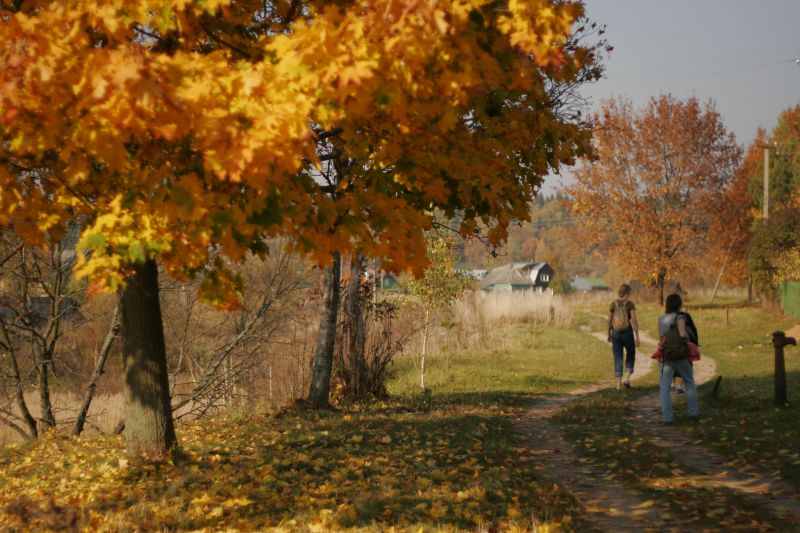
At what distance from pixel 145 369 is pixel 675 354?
21.3 feet

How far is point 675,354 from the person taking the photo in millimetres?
9641

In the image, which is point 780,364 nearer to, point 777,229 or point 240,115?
point 240,115

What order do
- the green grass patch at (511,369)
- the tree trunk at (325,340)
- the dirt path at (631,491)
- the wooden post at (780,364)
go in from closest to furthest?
the dirt path at (631,491) < the wooden post at (780,364) < the tree trunk at (325,340) < the green grass patch at (511,369)

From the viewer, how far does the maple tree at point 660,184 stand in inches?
1473

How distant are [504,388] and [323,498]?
1006 cm

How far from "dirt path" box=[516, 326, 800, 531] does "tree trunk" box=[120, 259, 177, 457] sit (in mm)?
3840

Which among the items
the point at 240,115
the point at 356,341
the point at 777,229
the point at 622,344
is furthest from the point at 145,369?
the point at 777,229

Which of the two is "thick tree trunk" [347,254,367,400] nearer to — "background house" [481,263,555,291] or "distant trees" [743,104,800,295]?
"distant trees" [743,104,800,295]

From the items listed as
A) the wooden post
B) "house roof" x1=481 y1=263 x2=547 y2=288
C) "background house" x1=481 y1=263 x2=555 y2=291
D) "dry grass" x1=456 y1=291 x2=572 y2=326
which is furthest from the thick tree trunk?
"background house" x1=481 y1=263 x2=555 y2=291

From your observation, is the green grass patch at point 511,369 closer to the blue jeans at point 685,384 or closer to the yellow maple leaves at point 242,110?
the blue jeans at point 685,384

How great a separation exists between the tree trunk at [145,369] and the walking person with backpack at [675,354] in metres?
6.14

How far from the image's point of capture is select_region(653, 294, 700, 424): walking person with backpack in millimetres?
9656

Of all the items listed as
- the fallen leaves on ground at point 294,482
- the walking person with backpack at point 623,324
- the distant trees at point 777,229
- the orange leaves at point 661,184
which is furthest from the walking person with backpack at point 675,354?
the orange leaves at point 661,184

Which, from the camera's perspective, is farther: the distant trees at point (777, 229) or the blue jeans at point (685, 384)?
the distant trees at point (777, 229)
